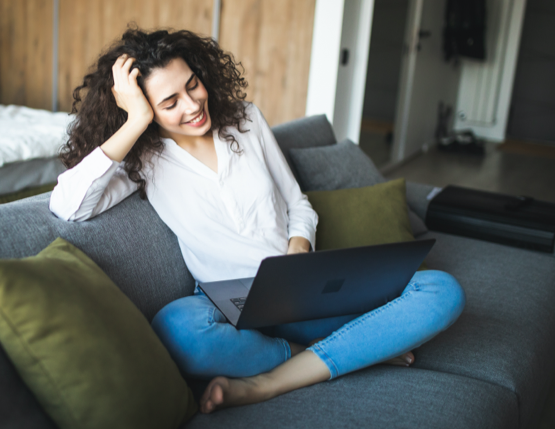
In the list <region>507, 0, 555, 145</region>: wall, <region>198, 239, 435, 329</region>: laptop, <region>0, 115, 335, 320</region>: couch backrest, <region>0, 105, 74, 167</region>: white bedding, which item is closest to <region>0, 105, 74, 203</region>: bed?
<region>0, 105, 74, 167</region>: white bedding

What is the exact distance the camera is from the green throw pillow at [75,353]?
80 cm

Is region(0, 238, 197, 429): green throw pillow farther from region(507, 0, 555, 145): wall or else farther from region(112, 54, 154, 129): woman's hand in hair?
region(507, 0, 555, 145): wall

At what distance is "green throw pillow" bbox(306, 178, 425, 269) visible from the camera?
1723 mm

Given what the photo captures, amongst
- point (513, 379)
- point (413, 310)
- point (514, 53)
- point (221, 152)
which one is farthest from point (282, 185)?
point (514, 53)

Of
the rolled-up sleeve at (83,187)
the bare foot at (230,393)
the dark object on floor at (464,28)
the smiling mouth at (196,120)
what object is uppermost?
the dark object on floor at (464,28)

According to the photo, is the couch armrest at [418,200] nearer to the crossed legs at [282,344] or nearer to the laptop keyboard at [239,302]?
the crossed legs at [282,344]

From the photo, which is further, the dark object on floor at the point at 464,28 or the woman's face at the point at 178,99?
the dark object on floor at the point at 464,28

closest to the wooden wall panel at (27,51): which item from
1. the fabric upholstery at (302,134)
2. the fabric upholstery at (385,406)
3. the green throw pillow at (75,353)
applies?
the fabric upholstery at (302,134)

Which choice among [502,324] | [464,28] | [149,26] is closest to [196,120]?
[502,324]

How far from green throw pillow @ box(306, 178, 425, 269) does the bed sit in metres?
1.26

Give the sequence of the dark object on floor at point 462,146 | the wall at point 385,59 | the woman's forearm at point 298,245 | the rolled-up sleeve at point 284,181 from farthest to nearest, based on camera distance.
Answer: the dark object on floor at point 462,146, the wall at point 385,59, the rolled-up sleeve at point 284,181, the woman's forearm at point 298,245

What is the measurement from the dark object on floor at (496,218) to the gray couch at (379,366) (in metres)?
0.39

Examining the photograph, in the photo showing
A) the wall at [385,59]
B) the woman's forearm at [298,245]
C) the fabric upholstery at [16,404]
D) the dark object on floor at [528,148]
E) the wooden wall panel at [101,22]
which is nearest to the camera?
the fabric upholstery at [16,404]

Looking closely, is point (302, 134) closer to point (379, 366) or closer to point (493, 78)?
point (379, 366)
